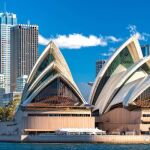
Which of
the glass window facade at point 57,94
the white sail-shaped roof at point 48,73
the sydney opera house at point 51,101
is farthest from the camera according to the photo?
the white sail-shaped roof at point 48,73

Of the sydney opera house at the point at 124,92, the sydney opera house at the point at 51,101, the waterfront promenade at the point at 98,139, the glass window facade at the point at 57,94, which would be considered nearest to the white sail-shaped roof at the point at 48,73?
the sydney opera house at the point at 51,101

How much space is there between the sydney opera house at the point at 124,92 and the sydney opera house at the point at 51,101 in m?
4.88

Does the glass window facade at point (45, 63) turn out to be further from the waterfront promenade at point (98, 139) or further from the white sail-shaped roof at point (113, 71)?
the waterfront promenade at point (98, 139)

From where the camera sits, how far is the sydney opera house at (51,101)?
93.8 meters

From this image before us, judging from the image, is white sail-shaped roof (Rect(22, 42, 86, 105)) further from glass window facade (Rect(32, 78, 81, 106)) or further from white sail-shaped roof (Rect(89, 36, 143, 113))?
white sail-shaped roof (Rect(89, 36, 143, 113))

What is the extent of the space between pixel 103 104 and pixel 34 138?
1670cm

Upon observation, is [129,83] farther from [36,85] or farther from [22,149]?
[22,149]

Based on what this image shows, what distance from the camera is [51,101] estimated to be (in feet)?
320

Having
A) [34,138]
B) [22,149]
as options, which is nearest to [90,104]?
[34,138]

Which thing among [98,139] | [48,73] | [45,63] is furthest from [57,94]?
[98,139]

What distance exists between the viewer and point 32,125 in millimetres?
93688

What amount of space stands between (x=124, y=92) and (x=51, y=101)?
38.8 feet

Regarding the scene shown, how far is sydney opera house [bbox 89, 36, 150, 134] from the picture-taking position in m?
93.8

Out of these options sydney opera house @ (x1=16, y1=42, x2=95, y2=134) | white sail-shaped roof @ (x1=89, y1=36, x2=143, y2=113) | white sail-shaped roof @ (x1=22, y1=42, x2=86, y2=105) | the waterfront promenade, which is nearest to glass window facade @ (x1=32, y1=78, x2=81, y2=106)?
sydney opera house @ (x1=16, y1=42, x2=95, y2=134)
